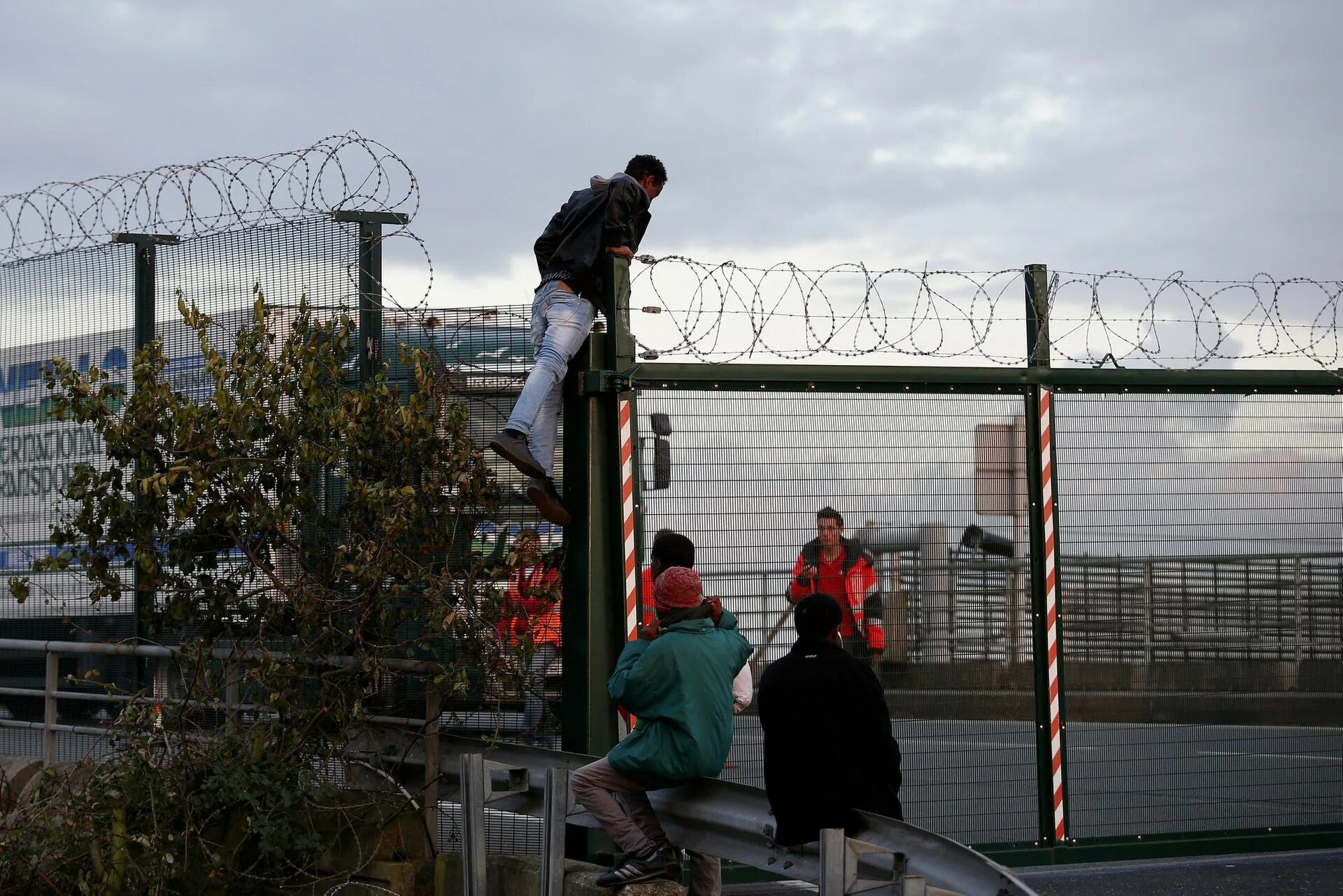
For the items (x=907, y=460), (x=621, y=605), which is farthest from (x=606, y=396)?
(x=907, y=460)

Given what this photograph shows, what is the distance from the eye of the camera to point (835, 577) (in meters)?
7.67

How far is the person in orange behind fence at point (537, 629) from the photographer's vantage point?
25.6 feet

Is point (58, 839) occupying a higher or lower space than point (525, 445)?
lower

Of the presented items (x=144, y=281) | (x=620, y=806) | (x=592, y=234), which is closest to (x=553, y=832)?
(x=620, y=806)

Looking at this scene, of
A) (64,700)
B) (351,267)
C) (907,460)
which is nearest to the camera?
(907,460)

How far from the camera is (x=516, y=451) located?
7.40 metres

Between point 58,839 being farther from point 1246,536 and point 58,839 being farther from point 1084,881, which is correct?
point 1246,536

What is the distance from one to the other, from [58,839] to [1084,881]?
516cm

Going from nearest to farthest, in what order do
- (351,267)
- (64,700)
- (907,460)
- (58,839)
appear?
(58,839), (907,460), (351,267), (64,700)

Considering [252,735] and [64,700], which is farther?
[64,700]

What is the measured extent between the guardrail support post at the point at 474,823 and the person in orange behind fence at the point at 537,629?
721mm

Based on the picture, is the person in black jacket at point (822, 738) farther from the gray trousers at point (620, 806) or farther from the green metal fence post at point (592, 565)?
the green metal fence post at point (592, 565)

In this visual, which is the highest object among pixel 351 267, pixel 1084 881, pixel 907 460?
pixel 351 267

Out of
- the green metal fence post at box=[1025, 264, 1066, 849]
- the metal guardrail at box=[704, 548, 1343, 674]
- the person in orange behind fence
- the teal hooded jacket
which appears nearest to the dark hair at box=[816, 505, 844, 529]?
the metal guardrail at box=[704, 548, 1343, 674]
